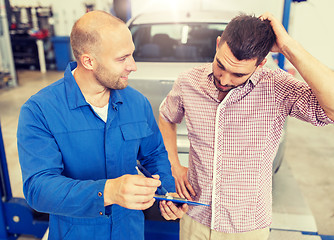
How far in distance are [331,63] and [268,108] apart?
341 inches

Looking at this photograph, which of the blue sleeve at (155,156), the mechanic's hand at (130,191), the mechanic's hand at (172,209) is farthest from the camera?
the blue sleeve at (155,156)

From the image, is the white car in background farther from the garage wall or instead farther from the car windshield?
the garage wall

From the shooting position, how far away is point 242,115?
1.28 metres

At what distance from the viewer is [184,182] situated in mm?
1488

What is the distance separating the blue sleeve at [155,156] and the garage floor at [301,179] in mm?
1244

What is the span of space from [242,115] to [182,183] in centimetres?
48

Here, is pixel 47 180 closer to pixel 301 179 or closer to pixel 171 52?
pixel 171 52

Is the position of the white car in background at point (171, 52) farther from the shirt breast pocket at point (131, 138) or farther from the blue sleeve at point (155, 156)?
the shirt breast pocket at point (131, 138)

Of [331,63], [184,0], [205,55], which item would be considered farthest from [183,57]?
[331,63]

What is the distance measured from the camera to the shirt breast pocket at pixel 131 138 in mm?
1267

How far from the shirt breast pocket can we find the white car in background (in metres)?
0.99

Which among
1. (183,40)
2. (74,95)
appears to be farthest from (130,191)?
(183,40)

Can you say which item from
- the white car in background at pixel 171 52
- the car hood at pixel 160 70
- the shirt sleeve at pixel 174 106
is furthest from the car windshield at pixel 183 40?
the shirt sleeve at pixel 174 106

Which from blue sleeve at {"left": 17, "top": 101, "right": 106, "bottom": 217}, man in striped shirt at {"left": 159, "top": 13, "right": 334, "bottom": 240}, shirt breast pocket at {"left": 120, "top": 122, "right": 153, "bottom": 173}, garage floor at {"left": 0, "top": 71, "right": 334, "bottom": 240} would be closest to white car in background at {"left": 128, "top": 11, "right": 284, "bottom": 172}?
garage floor at {"left": 0, "top": 71, "right": 334, "bottom": 240}
